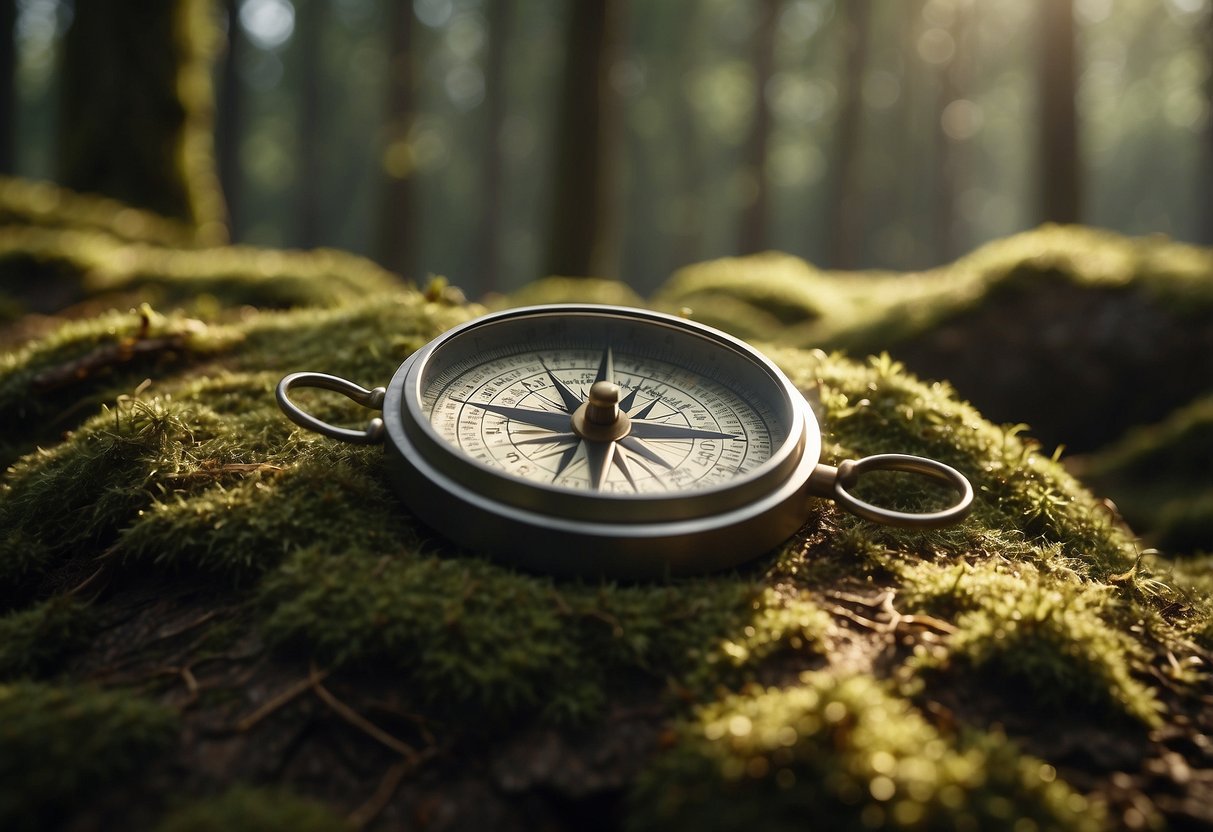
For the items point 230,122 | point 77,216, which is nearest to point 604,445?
point 77,216

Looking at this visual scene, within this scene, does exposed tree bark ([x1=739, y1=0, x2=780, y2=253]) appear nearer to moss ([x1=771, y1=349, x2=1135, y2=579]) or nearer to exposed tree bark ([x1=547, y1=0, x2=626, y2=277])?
exposed tree bark ([x1=547, y1=0, x2=626, y2=277])

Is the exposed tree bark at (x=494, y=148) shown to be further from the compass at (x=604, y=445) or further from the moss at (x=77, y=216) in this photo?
the compass at (x=604, y=445)

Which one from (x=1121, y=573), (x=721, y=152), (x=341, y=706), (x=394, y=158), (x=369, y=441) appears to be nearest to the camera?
(x=341, y=706)

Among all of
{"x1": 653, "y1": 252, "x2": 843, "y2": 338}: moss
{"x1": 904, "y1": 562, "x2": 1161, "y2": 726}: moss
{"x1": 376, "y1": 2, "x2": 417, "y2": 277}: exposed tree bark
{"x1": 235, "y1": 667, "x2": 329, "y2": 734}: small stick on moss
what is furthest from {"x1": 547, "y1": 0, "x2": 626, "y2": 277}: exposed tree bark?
{"x1": 235, "y1": 667, "x2": 329, "y2": 734}: small stick on moss

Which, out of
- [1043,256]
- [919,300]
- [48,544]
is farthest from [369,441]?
[1043,256]

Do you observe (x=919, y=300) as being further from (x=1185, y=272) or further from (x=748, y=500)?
(x=748, y=500)

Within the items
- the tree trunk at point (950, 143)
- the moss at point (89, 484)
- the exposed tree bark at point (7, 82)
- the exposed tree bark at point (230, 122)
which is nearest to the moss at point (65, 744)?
the moss at point (89, 484)
